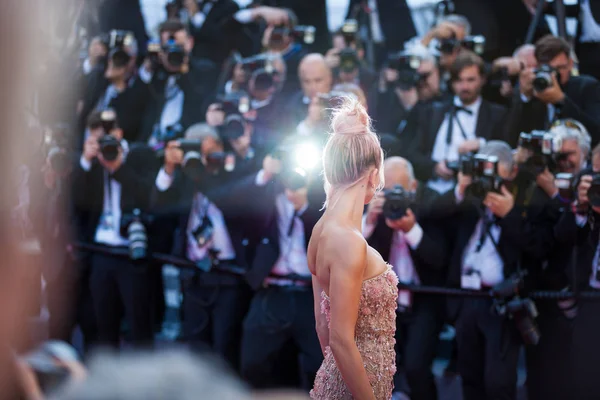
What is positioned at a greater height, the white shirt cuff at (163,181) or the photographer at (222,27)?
the photographer at (222,27)

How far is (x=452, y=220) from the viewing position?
4816 mm

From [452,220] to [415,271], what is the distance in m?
0.35

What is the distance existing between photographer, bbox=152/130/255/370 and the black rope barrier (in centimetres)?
2

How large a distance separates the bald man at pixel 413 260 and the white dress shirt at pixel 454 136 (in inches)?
3.4

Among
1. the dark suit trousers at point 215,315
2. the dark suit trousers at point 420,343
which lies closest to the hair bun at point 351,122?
the dark suit trousers at point 420,343

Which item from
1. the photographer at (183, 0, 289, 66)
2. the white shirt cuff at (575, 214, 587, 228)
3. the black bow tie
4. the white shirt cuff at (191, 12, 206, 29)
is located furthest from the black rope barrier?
the white shirt cuff at (191, 12, 206, 29)

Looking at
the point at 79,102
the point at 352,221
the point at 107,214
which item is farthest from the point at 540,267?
the point at 79,102

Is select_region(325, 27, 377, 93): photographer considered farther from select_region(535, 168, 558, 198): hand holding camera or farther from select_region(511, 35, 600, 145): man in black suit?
select_region(535, 168, 558, 198): hand holding camera

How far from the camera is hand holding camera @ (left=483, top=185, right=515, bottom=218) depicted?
15.0ft

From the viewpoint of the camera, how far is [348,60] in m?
5.15

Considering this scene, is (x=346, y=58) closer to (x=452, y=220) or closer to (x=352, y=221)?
(x=452, y=220)

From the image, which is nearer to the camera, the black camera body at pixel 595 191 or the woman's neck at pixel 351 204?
the woman's neck at pixel 351 204

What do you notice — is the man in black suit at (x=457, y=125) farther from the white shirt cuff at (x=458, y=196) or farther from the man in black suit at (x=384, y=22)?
the man in black suit at (x=384, y=22)

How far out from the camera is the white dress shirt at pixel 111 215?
223 inches
